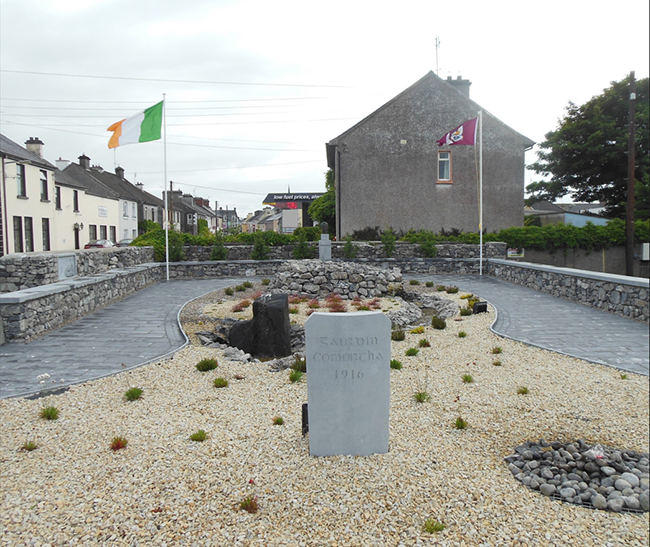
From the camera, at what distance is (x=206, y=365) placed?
20.5 ft

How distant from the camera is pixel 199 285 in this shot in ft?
52.7

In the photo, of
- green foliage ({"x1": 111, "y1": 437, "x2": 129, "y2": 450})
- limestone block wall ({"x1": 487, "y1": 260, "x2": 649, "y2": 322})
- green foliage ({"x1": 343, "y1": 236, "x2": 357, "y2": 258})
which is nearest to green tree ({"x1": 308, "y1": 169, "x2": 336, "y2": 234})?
green foliage ({"x1": 343, "y1": 236, "x2": 357, "y2": 258})

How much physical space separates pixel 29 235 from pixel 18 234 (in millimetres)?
1246

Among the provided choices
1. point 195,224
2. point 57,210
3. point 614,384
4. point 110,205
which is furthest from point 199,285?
point 195,224

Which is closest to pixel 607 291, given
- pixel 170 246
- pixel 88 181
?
pixel 170 246

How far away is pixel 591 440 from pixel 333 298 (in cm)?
977

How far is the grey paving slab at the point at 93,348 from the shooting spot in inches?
235

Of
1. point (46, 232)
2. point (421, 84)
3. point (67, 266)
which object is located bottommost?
point (67, 266)

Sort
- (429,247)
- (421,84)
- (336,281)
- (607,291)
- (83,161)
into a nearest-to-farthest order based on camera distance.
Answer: (607,291) → (336,281) → (429,247) → (421,84) → (83,161)

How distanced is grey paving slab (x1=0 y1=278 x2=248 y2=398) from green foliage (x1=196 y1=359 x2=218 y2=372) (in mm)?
937

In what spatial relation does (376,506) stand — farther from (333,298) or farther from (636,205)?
(333,298)

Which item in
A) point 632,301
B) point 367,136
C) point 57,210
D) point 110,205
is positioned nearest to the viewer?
point 632,301

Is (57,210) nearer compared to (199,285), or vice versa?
(199,285)

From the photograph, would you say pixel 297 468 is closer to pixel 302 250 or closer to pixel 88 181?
pixel 302 250
